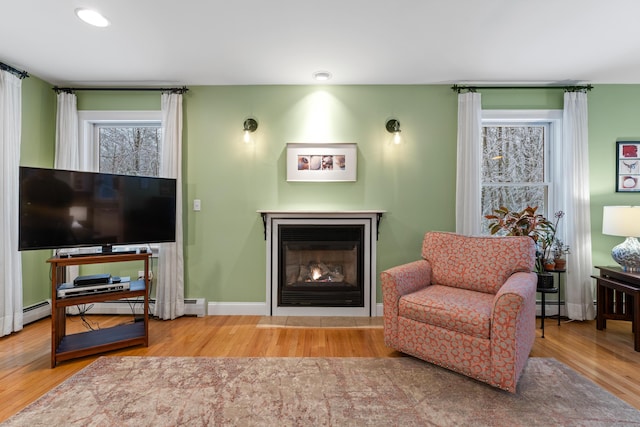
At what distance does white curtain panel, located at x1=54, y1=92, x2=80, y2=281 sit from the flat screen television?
110 centimetres

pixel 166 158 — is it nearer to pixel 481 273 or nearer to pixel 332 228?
pixel 332 228

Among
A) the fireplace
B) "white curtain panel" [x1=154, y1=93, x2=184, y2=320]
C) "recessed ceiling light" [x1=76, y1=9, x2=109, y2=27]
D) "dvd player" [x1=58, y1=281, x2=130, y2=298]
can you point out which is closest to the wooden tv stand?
"dvd player" [x1=58, y1=281, x2=130, y2=298]

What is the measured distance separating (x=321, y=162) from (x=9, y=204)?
3006mm

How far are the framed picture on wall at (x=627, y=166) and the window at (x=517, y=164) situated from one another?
61cm

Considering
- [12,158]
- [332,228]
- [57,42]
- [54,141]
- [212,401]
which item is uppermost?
[57,42]

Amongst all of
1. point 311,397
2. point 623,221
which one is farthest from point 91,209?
point 623,221

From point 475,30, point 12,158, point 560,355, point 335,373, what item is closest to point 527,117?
point 475,30

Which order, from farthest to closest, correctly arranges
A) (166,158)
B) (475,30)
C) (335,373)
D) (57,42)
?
(166,158) → (57,42) → (475,30) → (335,373)

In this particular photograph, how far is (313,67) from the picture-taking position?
2.89 meters

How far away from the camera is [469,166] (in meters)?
3.20

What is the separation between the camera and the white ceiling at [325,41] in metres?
2.05

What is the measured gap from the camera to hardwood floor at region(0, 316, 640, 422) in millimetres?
2021

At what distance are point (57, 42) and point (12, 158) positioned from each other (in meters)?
1.20

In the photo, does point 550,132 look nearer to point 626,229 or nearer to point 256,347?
point 626,229
